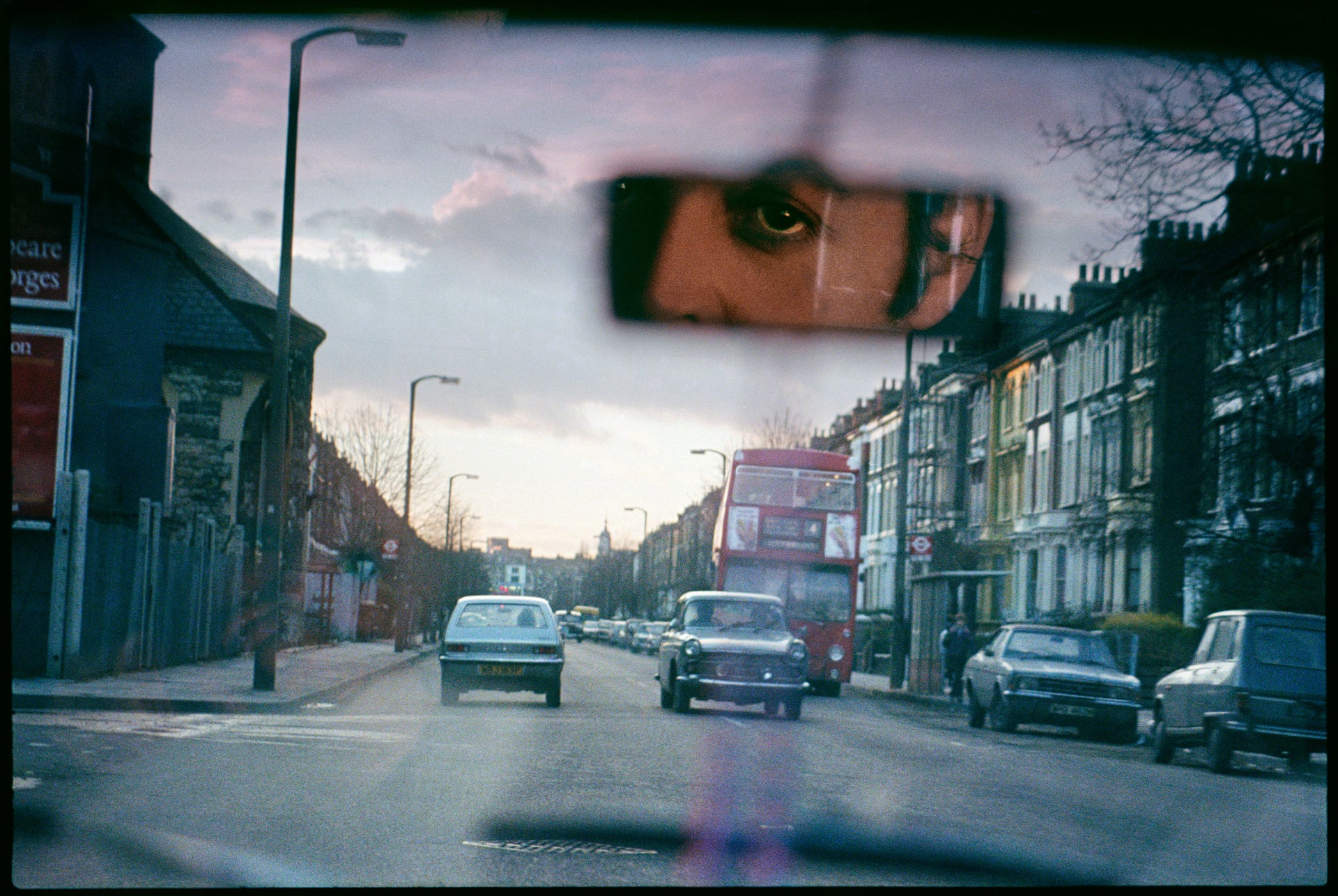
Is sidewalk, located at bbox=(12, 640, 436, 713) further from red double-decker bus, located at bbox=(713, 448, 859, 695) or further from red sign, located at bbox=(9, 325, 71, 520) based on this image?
red double-decker bus, located at bbox=(713, 448, 859, 695)

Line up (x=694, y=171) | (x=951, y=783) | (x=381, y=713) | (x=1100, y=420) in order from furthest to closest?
(x=1100, y=420) < (x=381, y=713) < (x=951, y=783) < (x=694, y=171)

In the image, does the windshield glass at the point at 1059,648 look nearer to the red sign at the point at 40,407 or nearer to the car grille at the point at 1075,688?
the car grille at the point at 1075,688

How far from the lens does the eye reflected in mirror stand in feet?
21.9

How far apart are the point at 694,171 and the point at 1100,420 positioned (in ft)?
128

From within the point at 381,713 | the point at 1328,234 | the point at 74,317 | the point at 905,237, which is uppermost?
the point at 74,317

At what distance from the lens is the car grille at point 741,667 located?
21844 mm

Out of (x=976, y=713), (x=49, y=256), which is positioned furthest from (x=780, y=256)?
(x=49, y=256)

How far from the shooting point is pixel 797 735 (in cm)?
1867

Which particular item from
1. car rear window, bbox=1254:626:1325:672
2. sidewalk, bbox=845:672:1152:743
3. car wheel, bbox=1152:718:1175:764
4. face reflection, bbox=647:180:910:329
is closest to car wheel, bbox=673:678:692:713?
sidewalk, bbox=845:672:1152:743

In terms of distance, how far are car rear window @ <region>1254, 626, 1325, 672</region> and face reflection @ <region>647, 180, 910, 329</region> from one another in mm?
10672

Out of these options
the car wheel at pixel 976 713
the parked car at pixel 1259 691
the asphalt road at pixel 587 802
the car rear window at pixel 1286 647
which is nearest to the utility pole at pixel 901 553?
the car wheel at pixel 976 713

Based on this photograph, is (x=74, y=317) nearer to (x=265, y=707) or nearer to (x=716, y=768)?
(x=265, y=707)

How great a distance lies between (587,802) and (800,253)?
498cm

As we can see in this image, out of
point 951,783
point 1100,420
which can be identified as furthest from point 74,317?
point 1100,420
